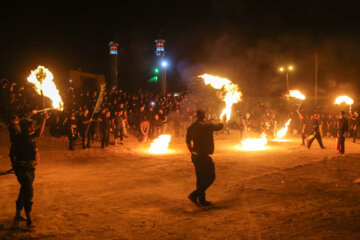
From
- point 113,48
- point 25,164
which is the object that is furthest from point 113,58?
point 25,164

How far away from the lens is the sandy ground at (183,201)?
4859mm

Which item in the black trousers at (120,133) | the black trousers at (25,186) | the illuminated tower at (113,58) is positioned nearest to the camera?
the black trousers at (25,186)

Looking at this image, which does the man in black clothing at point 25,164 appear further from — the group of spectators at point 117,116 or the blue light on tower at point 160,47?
the blue light on tower at point 160,47

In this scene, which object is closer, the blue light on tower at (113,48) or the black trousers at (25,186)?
the black trousers at (25,186)

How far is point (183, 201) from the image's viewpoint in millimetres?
6605

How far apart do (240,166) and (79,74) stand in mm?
27737

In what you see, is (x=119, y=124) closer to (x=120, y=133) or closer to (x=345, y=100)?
(x=120, y=133)

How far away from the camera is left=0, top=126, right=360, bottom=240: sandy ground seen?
4859 millimetres

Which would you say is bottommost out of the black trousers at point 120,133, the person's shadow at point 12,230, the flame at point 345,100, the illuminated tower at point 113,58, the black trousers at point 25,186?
the person's shadow at point 12,230

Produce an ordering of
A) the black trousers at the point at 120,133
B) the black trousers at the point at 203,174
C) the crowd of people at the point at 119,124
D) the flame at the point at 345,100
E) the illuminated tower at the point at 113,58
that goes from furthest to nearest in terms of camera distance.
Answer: the illuminated tower at the point at 113,58 < the flame at the point at 345,100 < the black trousers at the point at 120,133 < the black trousers at the point at 203,174 < the crowd of people at the point at 119,124

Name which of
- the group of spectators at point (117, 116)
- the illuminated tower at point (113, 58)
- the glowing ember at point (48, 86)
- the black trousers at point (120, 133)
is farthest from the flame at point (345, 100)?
the illuminated tower at point (113, 58)

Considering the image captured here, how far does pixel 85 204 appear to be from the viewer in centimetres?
632

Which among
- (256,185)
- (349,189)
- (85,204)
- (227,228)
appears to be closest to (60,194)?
(85,204)

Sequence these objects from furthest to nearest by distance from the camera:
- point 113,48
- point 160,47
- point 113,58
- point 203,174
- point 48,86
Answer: point 160,47 → point 113,48 → point 113,58 → point 48,86 → point 203,174
